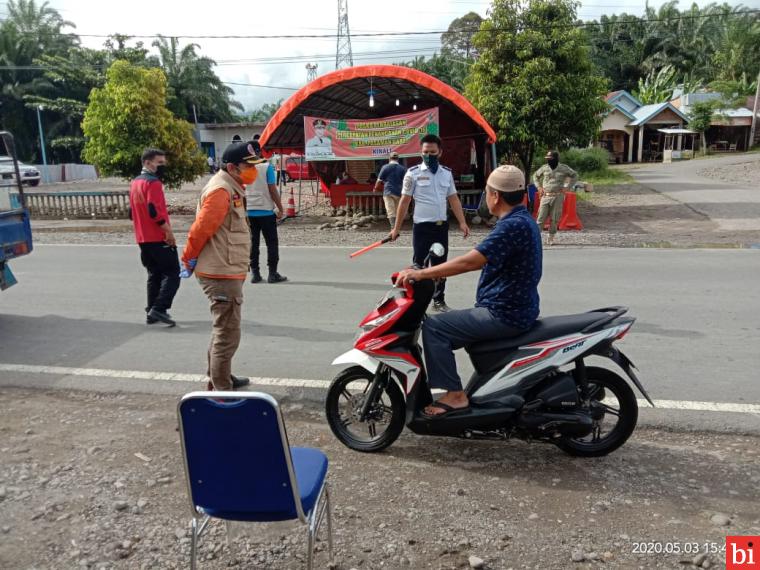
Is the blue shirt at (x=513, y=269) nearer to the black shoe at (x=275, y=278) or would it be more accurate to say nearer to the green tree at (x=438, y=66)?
the black shoe at (x=275, y=278)

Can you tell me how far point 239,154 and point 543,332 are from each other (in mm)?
2335

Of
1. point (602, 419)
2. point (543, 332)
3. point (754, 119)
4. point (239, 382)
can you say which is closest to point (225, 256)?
point (239, 382)

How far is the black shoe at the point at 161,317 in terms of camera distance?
680 centimetres

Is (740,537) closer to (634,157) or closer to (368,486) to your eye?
(368,486)

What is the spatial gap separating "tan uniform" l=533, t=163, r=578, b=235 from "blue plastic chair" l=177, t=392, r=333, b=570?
9.96 metres

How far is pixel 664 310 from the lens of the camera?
6.88 meters

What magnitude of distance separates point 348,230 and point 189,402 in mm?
12910

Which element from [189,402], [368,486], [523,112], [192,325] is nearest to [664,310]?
[368,486]

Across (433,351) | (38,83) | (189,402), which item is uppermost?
(38,83)

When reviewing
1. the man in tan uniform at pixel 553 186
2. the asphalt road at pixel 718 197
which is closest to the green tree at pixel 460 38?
the asphalt road at pixel 718 197

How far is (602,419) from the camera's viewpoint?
371cm

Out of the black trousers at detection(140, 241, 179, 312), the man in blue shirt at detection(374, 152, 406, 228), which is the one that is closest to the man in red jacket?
the black trousers at detection(140, 241, 179, 312)

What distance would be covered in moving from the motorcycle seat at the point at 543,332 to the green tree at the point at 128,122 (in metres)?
15.7

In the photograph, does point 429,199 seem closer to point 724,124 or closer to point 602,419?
point 602,419
